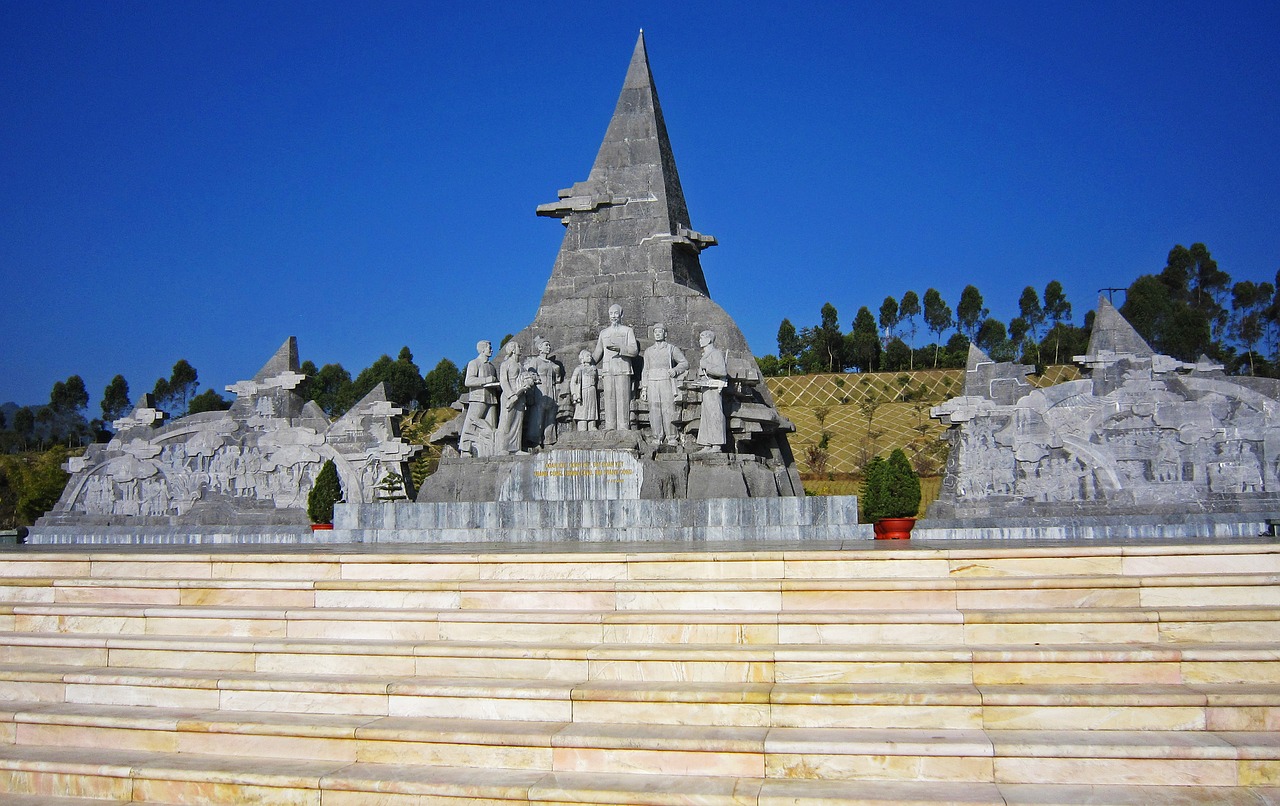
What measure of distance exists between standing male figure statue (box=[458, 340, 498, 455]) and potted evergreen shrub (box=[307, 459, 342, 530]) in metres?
6.36

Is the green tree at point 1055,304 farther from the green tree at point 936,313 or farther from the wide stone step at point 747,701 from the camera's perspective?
the wide stone step at point 747,701

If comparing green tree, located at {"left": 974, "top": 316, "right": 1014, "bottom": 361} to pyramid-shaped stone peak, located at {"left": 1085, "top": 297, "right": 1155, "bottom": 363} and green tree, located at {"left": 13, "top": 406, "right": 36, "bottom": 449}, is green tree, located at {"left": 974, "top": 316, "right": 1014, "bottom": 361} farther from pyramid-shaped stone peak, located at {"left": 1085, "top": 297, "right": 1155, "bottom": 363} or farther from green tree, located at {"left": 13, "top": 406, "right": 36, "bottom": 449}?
green tree, located at {"left": 13, "top": 406, "right": 36, "bottom": 449}

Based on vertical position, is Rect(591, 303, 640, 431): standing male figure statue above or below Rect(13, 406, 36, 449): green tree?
below

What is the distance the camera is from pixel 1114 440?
19.9 metres

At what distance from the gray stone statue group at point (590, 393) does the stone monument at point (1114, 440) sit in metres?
7.68

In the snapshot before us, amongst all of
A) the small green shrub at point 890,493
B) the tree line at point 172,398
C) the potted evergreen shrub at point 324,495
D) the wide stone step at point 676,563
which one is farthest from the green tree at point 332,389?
the wide stone step at point 676,563

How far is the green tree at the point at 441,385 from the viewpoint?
185 feet

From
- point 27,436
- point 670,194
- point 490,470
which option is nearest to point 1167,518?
point 670,194

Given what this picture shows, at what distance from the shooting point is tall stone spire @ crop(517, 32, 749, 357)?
53.6ft

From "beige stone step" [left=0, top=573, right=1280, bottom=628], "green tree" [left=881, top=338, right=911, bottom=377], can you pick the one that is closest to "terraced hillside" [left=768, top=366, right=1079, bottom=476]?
"green tree" [left=881, top=338, right=911, bottom=377]

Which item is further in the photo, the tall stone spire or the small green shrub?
the small green shrub

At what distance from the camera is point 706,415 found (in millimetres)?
14328

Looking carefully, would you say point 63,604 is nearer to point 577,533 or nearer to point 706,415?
point 577,533

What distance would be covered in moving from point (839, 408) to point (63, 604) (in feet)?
150
